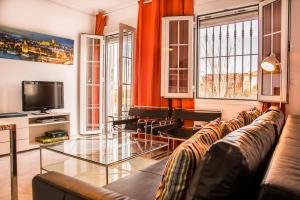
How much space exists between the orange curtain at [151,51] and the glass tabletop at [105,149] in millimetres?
Answer: 1246

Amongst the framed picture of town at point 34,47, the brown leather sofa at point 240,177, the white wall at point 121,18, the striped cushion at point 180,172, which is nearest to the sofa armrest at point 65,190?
the brown leather sofa at point 240,177

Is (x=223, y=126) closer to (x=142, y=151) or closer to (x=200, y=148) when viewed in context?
(x=200, y=148)

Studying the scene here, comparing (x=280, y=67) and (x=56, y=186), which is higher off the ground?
(x=280, y=67)

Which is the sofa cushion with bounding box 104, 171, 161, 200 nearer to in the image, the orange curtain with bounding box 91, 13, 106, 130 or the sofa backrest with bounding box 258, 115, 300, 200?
the sofa backrest with bounding box 258, 115, 300, 200

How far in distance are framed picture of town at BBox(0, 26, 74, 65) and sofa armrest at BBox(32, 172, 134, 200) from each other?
3574 mm

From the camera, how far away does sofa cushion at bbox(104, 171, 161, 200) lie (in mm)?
1559

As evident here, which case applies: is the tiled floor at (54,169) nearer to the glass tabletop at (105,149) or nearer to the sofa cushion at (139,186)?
the glass tabletop at (105,149)

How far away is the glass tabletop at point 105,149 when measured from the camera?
2.50 metres

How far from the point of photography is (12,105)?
4.26m

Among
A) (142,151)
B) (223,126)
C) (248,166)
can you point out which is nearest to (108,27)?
(142,151)

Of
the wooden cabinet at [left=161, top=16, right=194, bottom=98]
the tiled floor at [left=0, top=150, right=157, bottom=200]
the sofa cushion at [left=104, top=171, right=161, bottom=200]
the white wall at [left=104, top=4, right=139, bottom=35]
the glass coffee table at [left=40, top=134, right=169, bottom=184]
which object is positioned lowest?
the tiled floor at [left=0, top=150, right=157, bottom=200]

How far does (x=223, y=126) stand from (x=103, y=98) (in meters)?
4.37

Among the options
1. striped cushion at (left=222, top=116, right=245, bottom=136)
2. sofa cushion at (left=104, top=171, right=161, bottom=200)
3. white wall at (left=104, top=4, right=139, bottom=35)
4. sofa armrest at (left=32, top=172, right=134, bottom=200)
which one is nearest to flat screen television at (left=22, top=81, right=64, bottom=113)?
white wall at (left=104, top=4, right=139, bottom=35)

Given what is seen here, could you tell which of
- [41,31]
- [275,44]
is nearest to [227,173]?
[275,44]
